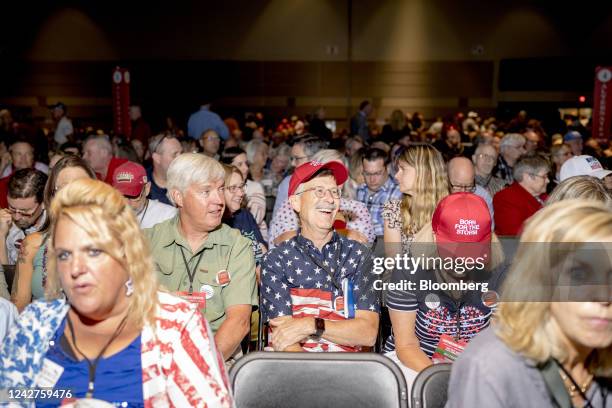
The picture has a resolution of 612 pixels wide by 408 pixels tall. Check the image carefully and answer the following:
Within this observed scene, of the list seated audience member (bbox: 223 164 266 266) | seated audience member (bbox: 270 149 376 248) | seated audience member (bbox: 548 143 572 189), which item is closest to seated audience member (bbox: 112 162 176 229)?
seated audience member (bbox: 223 164 266 266)

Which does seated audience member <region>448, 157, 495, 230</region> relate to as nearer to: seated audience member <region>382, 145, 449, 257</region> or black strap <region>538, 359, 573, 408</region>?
seated audience member <region>382, 145, 449, 257</region>

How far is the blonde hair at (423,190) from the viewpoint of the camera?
13.5 ft

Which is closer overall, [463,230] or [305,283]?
[463,230]

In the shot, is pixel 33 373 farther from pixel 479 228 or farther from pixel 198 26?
pixel 198 26

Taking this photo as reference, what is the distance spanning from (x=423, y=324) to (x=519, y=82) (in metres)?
16.0

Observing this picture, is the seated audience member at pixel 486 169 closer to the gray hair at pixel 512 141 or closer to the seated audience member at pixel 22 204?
the gray hair at pixel 512 141

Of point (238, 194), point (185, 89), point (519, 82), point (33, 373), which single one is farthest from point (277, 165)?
point (519, 82)

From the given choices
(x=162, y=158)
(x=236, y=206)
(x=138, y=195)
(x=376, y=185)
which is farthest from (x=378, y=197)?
(x=138, y=195)

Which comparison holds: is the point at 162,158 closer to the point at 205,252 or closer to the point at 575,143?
the point at 205,252

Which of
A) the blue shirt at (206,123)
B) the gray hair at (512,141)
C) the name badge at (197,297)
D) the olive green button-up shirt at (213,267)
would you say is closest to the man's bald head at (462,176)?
the olive green button-up shirt at (213,267)

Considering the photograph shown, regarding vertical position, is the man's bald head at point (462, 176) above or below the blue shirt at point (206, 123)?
below

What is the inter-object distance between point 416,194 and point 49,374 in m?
2.85

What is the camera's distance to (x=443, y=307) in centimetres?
262

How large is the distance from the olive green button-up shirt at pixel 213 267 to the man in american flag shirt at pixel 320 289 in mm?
97
